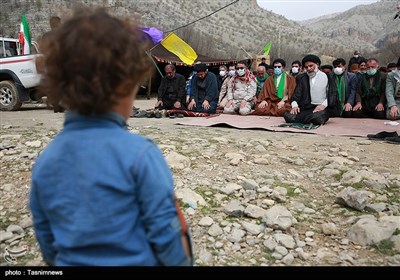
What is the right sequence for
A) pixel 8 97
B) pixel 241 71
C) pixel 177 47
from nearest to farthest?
1. pixel 241 71
2. pixel 8 97
3. pixel 177 47

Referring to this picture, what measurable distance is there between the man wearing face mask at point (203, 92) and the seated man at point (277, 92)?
100 cm

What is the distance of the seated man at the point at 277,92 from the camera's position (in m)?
7.14

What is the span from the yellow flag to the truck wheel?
368 centimetres

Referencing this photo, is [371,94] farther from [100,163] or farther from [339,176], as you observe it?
[100,163]

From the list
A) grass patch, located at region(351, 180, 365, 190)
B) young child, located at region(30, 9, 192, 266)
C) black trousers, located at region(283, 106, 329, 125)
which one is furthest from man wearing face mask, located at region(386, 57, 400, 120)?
young child, located at region(30, 9, 192, 266)

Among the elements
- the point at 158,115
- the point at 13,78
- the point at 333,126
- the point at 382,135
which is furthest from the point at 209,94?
the point at 13,78

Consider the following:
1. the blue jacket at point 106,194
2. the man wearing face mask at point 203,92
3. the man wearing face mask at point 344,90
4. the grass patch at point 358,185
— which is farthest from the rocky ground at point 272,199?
the man wearing face mask at point 203,92

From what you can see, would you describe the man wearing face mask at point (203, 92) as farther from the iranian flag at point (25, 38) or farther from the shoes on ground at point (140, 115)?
the iranian flag at point (25, 38)

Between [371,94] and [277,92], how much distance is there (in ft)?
5.70

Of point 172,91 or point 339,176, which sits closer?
point 339,176

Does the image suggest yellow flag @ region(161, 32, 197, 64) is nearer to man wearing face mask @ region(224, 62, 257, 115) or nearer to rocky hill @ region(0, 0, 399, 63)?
rocky hill @ region(0, 0, 399, 63)

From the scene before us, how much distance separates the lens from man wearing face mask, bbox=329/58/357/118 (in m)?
6.47

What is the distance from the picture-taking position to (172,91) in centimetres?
778

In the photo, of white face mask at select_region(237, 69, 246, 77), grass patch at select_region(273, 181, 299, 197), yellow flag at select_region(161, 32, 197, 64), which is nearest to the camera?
grass patch at select_region(273, 181, 299, 197)
